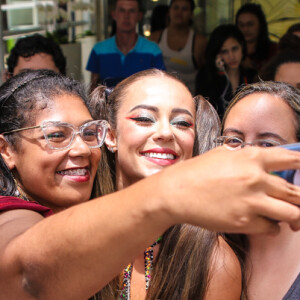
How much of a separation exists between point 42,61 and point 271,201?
2.88 meters

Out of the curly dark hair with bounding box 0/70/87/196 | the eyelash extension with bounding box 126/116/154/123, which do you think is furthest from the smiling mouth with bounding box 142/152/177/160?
the curly dark hair with bounding box 0/70/87/196

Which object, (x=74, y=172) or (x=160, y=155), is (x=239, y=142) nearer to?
(x=160, y=155)

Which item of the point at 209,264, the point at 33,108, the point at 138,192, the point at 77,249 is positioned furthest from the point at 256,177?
the point at 33,108

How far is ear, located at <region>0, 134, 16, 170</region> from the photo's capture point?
5.76ft

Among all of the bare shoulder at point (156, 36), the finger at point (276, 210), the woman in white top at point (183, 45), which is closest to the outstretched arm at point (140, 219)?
the finger at point (276, 210)

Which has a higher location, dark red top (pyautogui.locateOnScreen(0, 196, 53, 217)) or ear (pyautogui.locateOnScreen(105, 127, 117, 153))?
dark red top (pyautogui.locateOnScreen(0, 196, 53, 217))

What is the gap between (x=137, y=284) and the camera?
1.85m

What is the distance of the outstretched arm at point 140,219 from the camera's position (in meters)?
0.83

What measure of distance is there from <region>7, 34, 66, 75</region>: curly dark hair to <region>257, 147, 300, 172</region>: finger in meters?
2.87

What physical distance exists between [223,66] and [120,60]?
904 mm

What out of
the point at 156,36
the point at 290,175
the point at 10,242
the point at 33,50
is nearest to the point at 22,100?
the point at 10,242

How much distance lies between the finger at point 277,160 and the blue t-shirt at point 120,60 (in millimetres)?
3142

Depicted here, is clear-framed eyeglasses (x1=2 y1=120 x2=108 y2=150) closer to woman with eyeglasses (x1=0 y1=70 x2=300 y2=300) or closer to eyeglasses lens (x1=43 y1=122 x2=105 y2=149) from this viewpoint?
eyeglasses lens (x1=43 y1=122 x2=105 y2=149)

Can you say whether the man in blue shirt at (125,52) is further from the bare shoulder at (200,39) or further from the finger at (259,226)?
the finger at (259,226)
